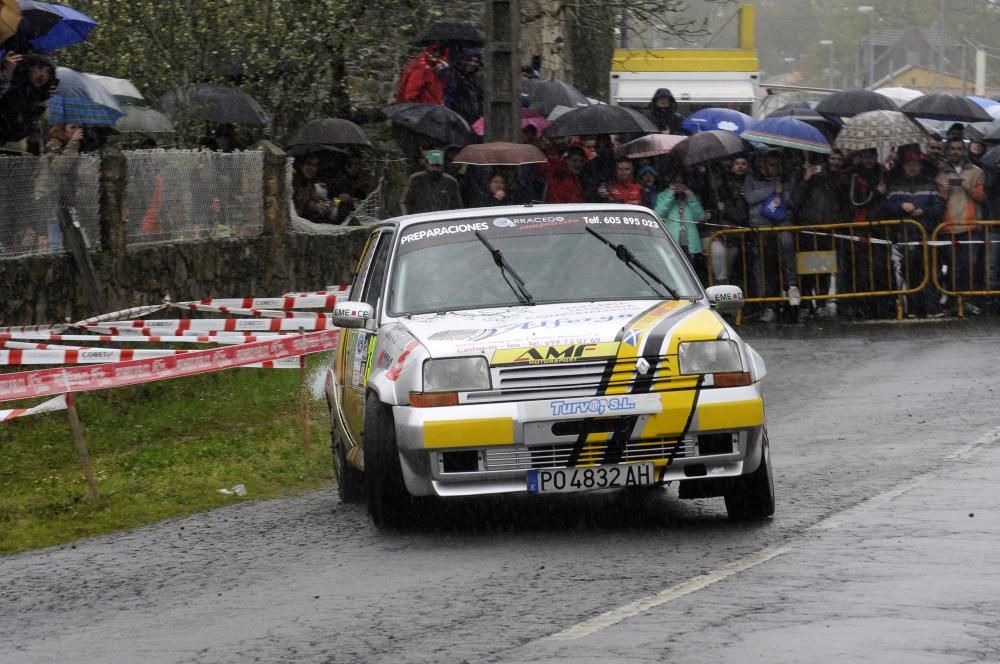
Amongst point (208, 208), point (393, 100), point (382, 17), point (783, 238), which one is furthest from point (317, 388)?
point (393, 100)

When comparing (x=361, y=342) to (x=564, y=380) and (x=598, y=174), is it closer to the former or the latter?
(x=564, y=380)

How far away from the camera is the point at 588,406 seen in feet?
30.0

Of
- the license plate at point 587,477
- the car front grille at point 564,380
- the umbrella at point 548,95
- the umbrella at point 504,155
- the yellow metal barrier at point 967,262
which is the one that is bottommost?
the yellow metal barrier at point 967,262

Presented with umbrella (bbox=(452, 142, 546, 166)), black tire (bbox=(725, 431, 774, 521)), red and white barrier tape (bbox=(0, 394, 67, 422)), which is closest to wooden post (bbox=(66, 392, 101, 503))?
red and white barrier tape (bbox=(0, 394, 67, 422))

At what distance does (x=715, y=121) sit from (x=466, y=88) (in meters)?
5.81

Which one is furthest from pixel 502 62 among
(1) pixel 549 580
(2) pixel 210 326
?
(1) pixel 549 580

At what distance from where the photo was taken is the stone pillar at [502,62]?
20062mm

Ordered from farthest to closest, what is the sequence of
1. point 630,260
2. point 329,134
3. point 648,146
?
point 329,134, point 648,146, point 630,260

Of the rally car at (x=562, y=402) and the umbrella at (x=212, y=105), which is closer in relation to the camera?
the rally car at (x=562, y=402)

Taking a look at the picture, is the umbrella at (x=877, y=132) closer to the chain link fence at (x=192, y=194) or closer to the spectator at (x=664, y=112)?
the spectator at (x=664, y=112)

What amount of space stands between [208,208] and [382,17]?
6.27 meters

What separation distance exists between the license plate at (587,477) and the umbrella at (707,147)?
14094 millimetres

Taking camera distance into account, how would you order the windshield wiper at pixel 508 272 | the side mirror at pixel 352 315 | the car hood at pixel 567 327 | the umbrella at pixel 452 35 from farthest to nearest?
the umbrella at pixel 452 35 < the side mirror at pixel 352 315 < the windshield wiper at pixel 508 272 < the car hood at pixel 567 327

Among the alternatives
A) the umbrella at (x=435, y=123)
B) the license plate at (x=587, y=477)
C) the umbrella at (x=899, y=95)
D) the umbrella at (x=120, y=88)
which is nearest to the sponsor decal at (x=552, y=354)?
the license plate at (x=587, y=477)
